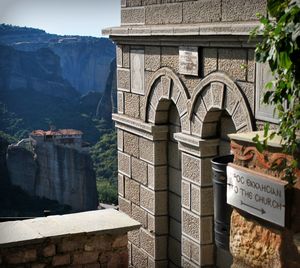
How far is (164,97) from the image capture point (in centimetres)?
931

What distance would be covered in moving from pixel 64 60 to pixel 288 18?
77.1m

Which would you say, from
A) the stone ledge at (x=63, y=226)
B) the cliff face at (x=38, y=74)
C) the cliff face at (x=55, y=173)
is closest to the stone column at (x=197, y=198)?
the stone ledge at (x=63, y=226)

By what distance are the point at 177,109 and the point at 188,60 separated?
0.97 metres

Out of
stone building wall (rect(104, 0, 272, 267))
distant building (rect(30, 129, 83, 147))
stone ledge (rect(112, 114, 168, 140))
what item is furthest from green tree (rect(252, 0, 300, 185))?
distant building (rect(30, 129, 83, 147))

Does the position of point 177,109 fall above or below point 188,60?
below

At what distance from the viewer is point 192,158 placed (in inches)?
339

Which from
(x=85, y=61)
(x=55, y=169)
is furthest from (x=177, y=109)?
(x=85, y=61)

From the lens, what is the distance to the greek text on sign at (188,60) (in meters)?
8.24

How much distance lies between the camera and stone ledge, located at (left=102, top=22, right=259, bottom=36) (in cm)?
705

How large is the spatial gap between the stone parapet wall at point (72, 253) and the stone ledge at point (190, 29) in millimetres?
2411

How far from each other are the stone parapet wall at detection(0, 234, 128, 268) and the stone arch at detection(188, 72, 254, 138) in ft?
6.18

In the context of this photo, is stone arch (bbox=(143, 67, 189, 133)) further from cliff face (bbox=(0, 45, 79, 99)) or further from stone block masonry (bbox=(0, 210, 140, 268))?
cliff face (bbox=(0, 45, 79, 99))

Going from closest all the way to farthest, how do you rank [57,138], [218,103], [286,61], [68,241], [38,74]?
[286,61], [68,241], [218,103], [57,138], [38,74]

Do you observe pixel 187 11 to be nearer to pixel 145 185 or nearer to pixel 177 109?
pixel 177 109
